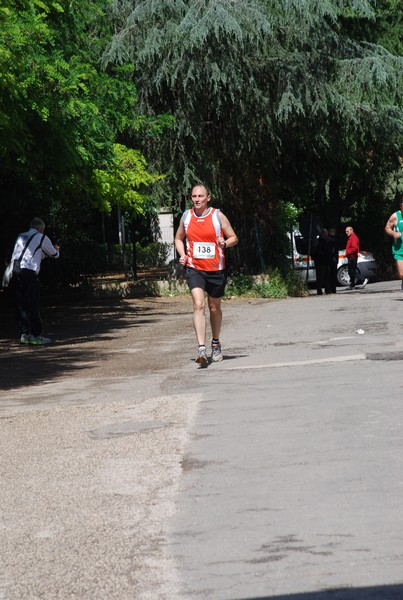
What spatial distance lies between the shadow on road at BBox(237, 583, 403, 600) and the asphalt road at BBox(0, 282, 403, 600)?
0.04 ft

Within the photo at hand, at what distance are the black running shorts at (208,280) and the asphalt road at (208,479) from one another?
2.73ft

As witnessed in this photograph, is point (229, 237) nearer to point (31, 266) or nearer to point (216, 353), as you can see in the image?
point (216, 353)

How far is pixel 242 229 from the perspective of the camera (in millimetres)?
30672

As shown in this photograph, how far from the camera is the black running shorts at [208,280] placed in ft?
44.1

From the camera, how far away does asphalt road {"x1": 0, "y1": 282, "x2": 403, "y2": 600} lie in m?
5.14

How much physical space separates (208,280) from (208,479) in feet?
21.5

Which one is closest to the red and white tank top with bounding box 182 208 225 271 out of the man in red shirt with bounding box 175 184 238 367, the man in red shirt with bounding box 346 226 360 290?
the man in red shirt with bounding box 175 184 238 367

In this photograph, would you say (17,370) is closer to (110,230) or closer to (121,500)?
(121,500)

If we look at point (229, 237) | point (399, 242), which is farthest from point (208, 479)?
point (399, 242)

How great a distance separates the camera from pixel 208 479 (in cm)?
704

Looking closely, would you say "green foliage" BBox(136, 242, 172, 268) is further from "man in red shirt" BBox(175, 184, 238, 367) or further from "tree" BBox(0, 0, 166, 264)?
"man in red shirt" BBox(175, 184, 238, 367)

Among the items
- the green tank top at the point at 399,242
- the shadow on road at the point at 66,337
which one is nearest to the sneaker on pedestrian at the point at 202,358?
the shadow on road at the point at 66,337

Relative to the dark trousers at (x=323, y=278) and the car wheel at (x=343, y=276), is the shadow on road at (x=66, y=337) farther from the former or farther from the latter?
the car wheel at (x=343, y=276)

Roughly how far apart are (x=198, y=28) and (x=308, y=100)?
3015 mm
